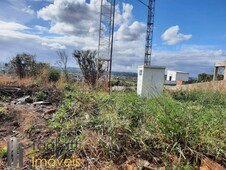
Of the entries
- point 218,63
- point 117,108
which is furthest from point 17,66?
point 218,63

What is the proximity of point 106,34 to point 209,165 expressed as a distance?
321 inches

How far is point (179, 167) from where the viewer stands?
1789 mm

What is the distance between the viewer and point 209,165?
69.2 inches

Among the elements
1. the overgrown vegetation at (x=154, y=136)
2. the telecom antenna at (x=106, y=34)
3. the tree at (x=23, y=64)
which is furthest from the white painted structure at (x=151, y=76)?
the tree at (x=23, y=64)

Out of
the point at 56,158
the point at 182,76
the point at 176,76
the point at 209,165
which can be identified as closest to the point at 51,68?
the point at 56,158

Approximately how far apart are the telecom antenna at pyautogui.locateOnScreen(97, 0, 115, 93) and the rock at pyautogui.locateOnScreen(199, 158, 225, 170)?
7024 mm

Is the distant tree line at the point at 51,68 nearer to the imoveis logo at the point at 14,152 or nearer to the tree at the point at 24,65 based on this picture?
the tree at the point at 24,65

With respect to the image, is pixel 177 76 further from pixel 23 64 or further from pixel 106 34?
pixel 23 64

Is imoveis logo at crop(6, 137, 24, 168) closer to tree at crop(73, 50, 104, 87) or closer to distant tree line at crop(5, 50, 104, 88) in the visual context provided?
distant tree line at crop(5, 50, 104, 88)

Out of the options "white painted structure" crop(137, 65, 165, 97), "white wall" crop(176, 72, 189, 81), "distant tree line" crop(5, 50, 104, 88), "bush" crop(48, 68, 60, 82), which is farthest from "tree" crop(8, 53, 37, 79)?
"white wall" crop(176, 72, 189, 81)

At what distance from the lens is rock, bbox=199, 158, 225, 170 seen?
1.69m

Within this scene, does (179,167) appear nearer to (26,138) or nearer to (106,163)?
(106,163)

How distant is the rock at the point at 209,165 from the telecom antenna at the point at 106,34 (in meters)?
7.02

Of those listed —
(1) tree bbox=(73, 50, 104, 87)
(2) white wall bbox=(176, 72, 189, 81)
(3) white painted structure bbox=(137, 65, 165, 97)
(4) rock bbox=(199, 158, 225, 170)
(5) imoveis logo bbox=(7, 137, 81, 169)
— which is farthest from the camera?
(2) white wall bbox=(176, 72, 189, 81)
